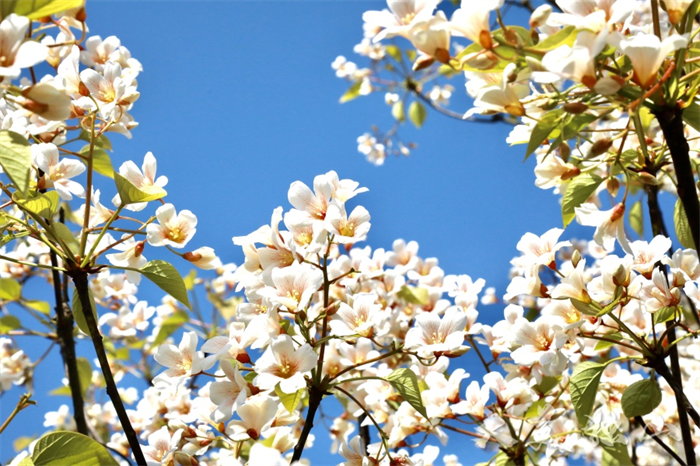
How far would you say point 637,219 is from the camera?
77.2 inches

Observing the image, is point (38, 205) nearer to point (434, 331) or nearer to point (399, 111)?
point (434, 331)

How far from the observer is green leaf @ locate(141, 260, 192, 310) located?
3.73 feet

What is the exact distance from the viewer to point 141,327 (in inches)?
85.4

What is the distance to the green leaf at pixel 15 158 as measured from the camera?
76 centimetres

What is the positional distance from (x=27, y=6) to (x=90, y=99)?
40 cm

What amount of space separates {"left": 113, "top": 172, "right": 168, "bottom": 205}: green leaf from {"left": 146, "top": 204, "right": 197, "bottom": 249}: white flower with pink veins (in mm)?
29

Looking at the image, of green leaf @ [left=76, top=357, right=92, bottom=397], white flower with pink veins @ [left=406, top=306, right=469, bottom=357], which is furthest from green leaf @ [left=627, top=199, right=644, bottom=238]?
green leaf @ [left=76, top=357, right=92, bottom=397]

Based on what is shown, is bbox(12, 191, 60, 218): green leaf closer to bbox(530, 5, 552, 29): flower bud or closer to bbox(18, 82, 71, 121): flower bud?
bbox(18, 82, 71, 121): flower bud

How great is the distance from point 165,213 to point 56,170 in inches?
11.3

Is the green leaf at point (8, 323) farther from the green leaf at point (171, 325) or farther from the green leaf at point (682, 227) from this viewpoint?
the green leaf at point (682, 227)

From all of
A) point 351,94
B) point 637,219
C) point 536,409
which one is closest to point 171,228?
point 536,409

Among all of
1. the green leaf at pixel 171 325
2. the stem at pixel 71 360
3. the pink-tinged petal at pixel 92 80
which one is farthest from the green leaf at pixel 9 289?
the pink-tinged petal at pixel 92 80

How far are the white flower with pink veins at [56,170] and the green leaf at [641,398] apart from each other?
1138 mm

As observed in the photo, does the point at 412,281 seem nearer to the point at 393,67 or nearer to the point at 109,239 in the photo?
the point at 109,239
